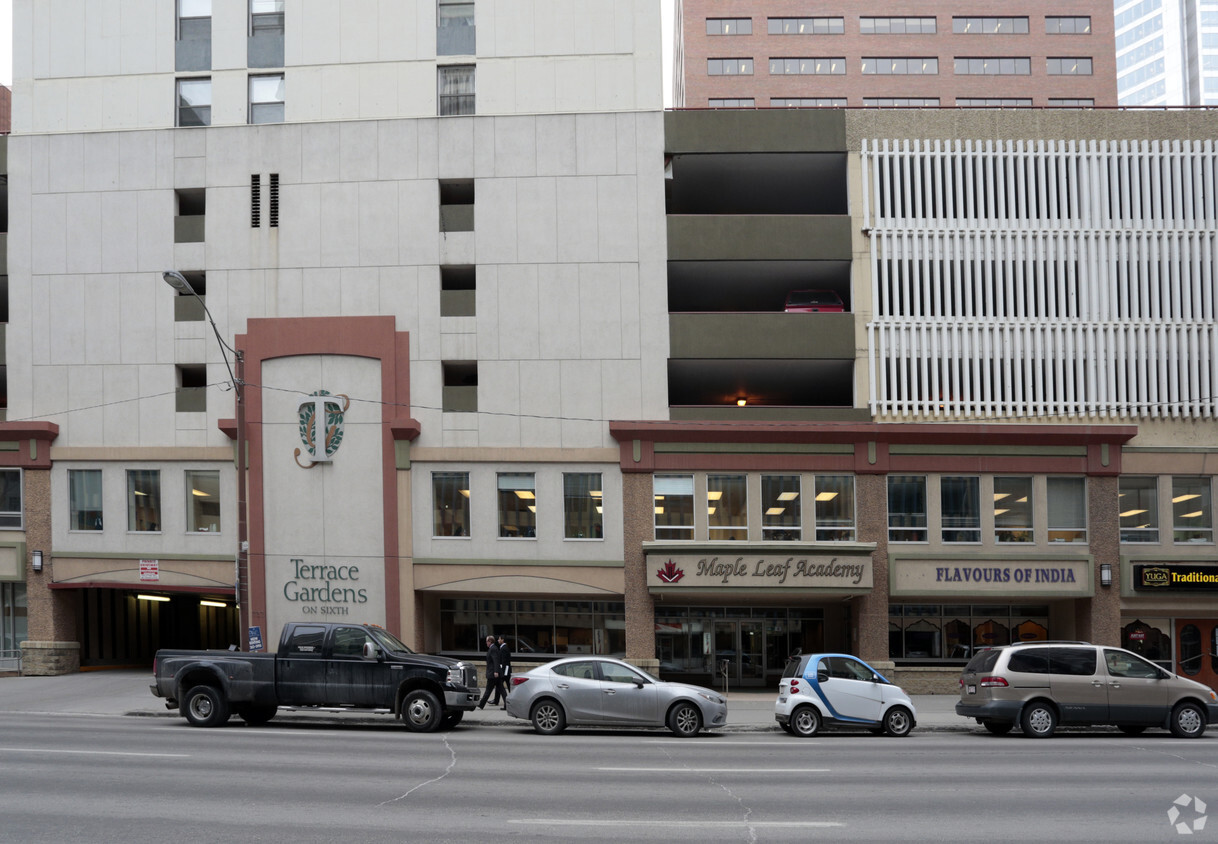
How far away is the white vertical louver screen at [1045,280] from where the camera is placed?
31359 millimetres

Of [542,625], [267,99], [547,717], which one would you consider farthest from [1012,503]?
[267,99]

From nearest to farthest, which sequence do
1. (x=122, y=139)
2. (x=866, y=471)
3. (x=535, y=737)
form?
(x=535, y=737), (x=866, y=471), (x=122, y=139)

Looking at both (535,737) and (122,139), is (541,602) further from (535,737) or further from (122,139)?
(122,139)

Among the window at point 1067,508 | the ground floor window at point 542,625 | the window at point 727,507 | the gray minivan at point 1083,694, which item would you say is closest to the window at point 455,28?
the window at point 727,507

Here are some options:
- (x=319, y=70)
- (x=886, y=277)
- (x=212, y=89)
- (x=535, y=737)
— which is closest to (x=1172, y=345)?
(x=886, y=277)

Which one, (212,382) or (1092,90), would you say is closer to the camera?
(212,382)

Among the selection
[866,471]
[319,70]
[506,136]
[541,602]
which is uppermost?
[319,70]

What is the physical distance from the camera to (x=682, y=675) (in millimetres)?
33000

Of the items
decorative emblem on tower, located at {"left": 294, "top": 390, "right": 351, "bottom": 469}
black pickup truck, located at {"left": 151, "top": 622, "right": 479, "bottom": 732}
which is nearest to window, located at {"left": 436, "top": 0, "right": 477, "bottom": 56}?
decorative emblem on tower, located at {"left": 294, "top": 390, "right": 351, "bottom": 469}

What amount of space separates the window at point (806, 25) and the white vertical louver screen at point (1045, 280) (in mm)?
41418

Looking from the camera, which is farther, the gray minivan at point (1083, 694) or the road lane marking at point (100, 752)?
the gray minivan at point (1083, 694)

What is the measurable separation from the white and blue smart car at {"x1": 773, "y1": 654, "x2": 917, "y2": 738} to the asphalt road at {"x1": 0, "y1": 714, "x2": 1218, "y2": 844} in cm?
55

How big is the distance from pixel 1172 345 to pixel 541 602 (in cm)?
1957

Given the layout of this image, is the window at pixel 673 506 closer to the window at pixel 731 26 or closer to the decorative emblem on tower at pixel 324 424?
the decorative emblem on tower at pixel 324 424
